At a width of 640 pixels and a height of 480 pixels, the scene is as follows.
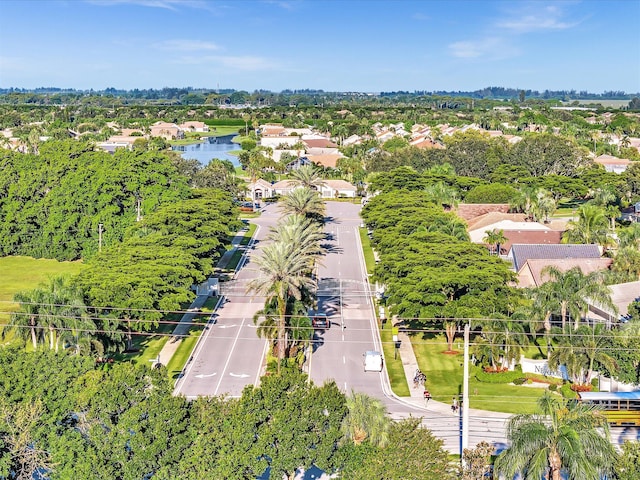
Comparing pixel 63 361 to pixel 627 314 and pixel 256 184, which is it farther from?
pixel 256 184

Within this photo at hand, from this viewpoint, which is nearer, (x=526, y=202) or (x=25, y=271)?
(x=25, y=271)

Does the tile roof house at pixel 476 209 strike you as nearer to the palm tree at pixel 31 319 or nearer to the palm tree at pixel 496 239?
the palm tree at pixel 496 239

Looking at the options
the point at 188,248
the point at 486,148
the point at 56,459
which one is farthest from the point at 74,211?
the point at 486,148

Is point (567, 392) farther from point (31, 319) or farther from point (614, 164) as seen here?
point (614, 164)

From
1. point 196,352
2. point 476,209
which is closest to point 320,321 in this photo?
point 196,352

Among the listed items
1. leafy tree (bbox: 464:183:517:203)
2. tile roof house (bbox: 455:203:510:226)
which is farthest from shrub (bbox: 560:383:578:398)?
leafy tree (bbox: 464:183:517:203)
